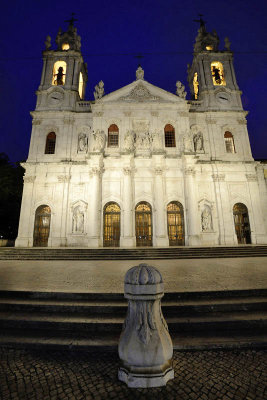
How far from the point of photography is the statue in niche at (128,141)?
17719 mm

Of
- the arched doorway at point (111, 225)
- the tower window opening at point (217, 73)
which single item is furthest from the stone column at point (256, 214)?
the arched doorway at point (111, 225)

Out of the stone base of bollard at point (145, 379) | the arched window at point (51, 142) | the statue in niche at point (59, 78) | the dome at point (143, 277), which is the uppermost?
the statue in niche at point (59, 78)

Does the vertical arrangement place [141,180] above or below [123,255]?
above

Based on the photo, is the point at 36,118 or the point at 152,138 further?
the point at 36,118

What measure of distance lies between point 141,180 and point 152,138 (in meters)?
4.01

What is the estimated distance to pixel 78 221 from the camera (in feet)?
55.5

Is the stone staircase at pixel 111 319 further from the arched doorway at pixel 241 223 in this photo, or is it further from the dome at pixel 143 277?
the arched doorway at pixel 241 223

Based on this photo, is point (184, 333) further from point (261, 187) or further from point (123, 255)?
point (261, 187)

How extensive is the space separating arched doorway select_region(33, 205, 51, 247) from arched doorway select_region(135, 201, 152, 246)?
311 inches

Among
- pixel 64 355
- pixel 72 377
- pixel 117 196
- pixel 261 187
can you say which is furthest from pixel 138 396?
pixel 261 187

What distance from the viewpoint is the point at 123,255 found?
1182 centimetres

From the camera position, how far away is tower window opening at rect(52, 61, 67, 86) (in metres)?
21.7

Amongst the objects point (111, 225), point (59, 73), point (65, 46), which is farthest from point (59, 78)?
point (111, 225)

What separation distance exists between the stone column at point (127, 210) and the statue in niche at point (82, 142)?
484 cm
